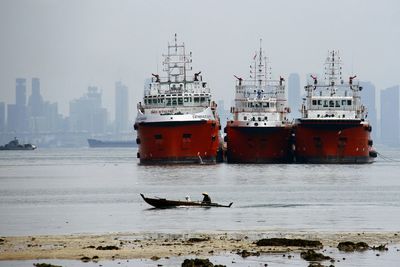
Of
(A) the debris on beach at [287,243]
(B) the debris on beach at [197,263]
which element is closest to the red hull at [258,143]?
(A) the debris on beach at [287,243]

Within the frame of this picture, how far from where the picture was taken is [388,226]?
6456 cm

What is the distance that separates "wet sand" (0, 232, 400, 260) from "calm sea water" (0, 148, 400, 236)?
3309 millimetres

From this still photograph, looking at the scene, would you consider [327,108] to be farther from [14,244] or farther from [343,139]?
[14,244]

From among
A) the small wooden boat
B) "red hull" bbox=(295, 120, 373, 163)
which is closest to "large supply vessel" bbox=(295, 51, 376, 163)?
"red hull" bbox=(295, 120, 373, 163)

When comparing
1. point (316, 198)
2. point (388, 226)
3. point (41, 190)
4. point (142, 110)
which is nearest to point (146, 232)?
→ point (388, 226)

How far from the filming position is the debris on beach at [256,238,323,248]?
5366cm

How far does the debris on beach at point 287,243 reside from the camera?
176ft

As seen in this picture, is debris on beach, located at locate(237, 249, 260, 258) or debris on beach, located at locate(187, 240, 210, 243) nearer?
debris on beach, located at locate(237, 249, 260, 258)

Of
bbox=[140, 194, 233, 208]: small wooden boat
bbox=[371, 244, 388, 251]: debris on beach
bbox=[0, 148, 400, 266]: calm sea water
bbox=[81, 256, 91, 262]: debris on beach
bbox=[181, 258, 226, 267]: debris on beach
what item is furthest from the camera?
bbox=[140, 194, 233, 208]: small wooden boat

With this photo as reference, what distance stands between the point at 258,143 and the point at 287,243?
102 metres

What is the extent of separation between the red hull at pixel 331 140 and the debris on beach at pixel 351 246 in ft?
317

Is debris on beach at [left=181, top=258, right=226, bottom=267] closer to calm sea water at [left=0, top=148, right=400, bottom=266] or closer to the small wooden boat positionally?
calm sea water at [left=0, top=148, right=400, bottom=266]

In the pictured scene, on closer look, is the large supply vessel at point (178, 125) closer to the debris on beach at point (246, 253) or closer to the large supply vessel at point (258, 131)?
the large supply vessel at point (258, 131)

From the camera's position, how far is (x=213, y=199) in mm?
90438
